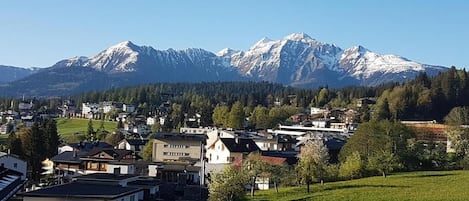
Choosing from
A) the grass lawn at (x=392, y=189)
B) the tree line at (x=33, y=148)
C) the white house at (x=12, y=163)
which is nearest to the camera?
the grass lawn at (x=392, y=189)

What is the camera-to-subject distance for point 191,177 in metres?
59.3

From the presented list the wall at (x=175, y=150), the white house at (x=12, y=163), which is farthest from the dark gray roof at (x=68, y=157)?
the white house at (x=12, y=163)

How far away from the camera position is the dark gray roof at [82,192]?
31656mm

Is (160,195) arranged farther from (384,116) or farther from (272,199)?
(384,116)

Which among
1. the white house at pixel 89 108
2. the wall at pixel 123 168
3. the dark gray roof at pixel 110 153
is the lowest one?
the wall at pixel 123 168

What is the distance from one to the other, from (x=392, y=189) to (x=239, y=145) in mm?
31926

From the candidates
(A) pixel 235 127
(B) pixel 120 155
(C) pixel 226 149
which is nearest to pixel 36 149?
(B) pixel 120 155

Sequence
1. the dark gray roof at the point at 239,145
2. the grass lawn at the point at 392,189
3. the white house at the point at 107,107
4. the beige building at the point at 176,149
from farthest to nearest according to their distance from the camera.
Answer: the white house at the point at 107,107, the beige building at the point at 176,149, the dark gray roof at the point at 239,145, the grass lawn at the point at 392,189

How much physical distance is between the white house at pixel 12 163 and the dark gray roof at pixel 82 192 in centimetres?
1274

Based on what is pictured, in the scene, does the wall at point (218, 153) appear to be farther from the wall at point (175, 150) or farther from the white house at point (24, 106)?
the white house at point (24, 106)

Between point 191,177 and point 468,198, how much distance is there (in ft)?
104

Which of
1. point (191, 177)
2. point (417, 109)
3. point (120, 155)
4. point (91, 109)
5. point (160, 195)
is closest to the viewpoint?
point (160, 195)

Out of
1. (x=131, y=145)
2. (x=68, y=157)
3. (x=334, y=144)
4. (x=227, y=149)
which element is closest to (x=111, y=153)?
(x=68, y=157)

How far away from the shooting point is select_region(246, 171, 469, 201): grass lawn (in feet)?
113
